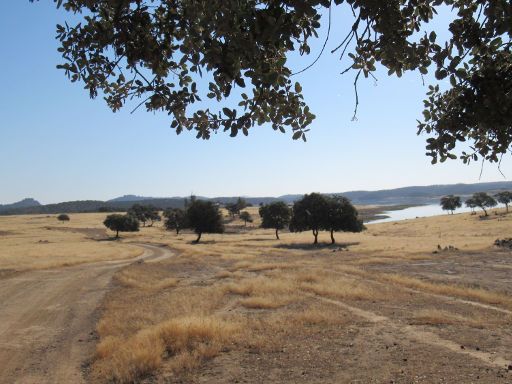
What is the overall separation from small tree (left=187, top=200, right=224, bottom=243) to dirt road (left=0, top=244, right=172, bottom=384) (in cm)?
5601

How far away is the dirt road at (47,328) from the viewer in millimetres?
11312

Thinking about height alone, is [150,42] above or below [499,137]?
above

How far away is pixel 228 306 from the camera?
18.7 meters

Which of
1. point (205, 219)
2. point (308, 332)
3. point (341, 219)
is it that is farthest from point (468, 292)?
point (205, 219)

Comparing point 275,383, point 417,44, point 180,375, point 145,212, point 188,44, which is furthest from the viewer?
point 145,212

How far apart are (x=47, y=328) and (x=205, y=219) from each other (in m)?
69.9

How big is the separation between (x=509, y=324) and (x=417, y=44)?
13.1m

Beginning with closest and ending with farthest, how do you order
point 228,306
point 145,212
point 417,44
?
point 417,44 → point 228,306 → point 145,212

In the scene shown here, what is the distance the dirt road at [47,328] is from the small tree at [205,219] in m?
56.0

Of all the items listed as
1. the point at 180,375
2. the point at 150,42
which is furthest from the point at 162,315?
the point at 150,42

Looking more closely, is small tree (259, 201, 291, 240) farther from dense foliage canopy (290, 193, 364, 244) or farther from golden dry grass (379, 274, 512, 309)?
golden dry grass (379, 274, 512, 309)

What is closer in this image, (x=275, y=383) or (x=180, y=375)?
(x=275, y=383)

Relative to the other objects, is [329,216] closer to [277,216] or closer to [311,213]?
[311,213]

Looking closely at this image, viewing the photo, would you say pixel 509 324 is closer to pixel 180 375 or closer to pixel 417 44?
pixel 180 375
